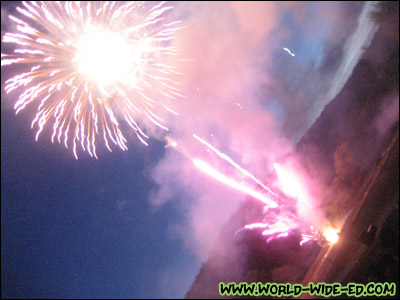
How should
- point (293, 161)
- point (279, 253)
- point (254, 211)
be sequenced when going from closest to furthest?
point (279, 253)
point (293, 161)
point (254, 211)

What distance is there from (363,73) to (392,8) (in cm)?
199

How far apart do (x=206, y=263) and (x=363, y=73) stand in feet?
Answer: 39.2

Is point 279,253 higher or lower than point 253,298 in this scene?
higher

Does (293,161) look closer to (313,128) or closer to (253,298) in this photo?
(313,128)

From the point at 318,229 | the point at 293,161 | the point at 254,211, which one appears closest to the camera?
the point at 318,229

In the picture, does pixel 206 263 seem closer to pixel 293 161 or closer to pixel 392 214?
pixel 293 161

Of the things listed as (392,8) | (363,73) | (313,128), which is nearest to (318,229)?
A: (313,128)

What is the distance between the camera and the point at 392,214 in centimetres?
638

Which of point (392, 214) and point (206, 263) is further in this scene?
point (206, 263)

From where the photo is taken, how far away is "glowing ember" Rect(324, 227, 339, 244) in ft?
27.0

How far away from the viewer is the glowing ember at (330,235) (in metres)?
8.22

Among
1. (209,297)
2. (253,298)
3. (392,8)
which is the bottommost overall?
(253,298)

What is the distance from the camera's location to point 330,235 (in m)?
8.39

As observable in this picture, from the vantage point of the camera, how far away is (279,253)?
10.3 meters
